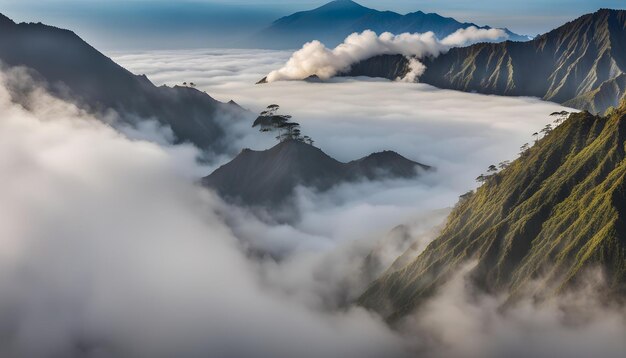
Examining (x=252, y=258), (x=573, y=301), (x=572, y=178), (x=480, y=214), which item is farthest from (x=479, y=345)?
(x=252, y=258)

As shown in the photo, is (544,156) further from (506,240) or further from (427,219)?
(427,219)

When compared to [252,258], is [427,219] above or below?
above

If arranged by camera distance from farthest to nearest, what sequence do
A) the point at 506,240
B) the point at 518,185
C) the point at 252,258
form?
the point at 252,258, the point at 518,185, the point at 506,240

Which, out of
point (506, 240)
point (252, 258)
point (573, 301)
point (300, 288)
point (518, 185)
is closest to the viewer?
point (573, 301)

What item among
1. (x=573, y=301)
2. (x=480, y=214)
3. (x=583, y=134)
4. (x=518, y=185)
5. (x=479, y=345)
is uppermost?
(x=583, y=134)

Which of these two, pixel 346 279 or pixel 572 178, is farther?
pixel 346 279

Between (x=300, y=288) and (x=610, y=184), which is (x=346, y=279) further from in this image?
(x=610, y=184)
